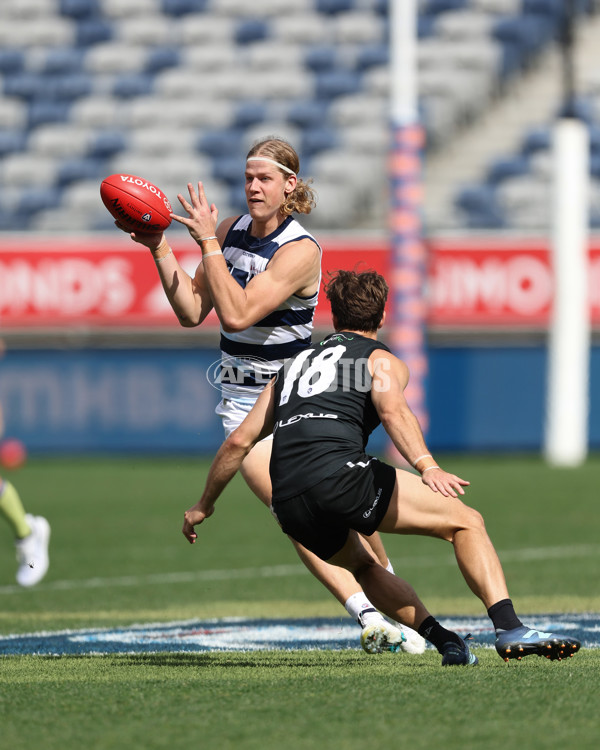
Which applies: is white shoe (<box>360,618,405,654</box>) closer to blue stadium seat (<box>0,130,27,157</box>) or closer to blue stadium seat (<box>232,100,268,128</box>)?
blue stadium seat (<box>232,100,268,128</box>)

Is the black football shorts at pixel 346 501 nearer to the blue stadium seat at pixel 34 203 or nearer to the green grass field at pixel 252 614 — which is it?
the green grass field at pixel 252 614

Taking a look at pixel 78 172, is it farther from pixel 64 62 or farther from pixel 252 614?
pixel 252 614

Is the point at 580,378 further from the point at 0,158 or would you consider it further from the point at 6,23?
the point at 6,23

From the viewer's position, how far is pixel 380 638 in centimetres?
559

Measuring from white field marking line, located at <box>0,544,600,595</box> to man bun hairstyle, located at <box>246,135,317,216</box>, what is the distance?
476 centimetres

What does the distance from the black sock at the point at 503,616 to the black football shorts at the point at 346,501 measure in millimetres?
524

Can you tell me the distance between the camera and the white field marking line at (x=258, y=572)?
406 inches

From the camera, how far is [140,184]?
628cm

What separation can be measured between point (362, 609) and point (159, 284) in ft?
45.3

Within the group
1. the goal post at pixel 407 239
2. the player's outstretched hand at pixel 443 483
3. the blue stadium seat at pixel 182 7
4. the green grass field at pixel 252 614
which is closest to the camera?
the green grass field at pixel 252 614

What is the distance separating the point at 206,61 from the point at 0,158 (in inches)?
153

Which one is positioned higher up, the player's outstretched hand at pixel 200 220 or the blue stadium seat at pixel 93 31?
the blue stadium seat at pixel 93 31

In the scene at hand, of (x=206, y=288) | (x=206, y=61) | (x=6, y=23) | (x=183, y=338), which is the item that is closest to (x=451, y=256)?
(x=183, y=338)

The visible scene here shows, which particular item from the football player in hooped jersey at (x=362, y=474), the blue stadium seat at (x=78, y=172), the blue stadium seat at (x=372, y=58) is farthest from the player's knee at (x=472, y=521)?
the blue stadium seat at (x=372, y=58)
